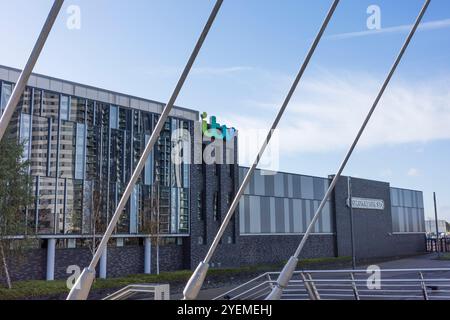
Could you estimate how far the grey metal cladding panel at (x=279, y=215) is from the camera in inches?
1351

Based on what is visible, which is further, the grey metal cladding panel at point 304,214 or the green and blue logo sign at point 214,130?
the grey metal cladding panel at point 304,214

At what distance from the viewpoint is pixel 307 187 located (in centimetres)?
3734

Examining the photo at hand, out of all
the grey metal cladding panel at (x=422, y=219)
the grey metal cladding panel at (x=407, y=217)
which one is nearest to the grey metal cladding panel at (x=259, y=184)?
the grey metal cladding panel at (x=407, y=217)

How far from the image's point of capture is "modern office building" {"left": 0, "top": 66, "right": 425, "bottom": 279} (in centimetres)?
2150

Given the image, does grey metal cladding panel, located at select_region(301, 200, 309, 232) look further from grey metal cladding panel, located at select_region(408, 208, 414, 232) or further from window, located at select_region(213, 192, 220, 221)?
grey metal cladding panel, located at select_region(408, 208, 414, 232)

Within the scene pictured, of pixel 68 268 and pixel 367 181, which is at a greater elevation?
pixel 367 181

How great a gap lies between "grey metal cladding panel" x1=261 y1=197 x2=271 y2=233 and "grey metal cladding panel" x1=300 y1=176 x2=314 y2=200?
408 cm

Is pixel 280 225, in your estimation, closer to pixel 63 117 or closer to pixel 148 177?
pixel 148 177

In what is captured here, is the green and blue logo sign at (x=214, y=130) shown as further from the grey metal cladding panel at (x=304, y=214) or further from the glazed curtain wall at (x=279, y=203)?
the grey metal cladding panel at (x=304, y=214)

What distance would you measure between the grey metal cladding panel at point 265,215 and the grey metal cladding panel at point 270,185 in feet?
1.45

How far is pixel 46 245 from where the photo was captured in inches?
861

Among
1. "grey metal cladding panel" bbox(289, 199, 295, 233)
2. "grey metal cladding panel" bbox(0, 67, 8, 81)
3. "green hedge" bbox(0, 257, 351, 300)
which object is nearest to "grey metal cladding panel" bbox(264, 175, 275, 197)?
"grey metal cladding panel" bbox(289, 199, 295, 233)
